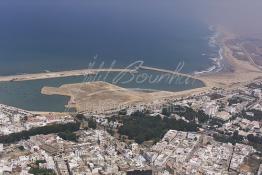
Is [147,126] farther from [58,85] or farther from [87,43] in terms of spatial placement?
[87,43]

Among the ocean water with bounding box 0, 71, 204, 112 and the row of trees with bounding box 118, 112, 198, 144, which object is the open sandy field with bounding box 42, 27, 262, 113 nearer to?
the ocean water with bounding box 0, 71, 204, 112

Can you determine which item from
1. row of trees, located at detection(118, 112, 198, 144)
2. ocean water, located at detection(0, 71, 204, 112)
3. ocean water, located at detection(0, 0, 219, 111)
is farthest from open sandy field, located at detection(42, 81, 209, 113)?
row of trees, located at detection(118, 112, 198, 144)

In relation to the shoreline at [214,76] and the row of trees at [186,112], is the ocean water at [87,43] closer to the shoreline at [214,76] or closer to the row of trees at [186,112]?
the shoreline at [214,76]

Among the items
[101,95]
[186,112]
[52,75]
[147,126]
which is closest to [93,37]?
[52,75]

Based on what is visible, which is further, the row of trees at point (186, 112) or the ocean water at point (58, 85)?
the ocean water at point (58, 85)

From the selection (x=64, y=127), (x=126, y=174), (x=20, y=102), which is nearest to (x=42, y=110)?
(x=20, y=102)

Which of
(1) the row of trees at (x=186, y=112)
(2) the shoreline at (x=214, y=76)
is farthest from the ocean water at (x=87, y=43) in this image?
(1) the row of trees at (x=186, y=112)

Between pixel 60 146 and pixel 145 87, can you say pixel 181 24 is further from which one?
pixel 60 146
